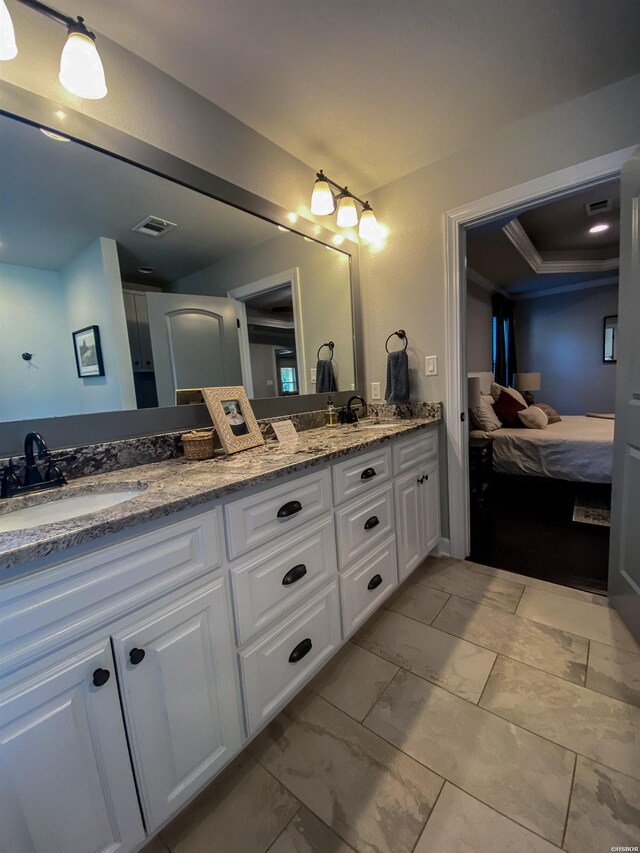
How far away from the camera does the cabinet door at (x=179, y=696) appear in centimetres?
77

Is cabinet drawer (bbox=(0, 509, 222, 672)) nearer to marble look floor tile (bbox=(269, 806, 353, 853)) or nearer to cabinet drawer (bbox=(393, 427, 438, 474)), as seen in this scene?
marble look floor tile (bbox=(269, 806, 353, 853))

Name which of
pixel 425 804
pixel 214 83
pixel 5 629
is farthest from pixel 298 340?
pixel 425 804

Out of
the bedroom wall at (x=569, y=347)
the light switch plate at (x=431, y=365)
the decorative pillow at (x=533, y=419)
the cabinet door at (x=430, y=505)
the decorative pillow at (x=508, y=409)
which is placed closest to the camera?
the cabinet door at (x=430, y=505)

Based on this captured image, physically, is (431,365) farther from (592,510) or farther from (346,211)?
(592,510)

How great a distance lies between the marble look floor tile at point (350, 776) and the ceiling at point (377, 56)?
2.42 m

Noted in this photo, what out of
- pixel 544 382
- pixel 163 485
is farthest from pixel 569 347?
pixel 163 485

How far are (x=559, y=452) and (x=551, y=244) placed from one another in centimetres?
286

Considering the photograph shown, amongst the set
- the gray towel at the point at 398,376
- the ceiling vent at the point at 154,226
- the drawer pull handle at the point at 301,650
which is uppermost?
the ceiling vent at the point at 154,226

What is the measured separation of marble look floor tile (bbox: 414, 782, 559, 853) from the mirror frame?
1454 mm

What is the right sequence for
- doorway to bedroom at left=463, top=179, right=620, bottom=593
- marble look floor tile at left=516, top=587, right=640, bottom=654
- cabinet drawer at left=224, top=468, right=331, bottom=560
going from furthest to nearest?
doorway to bedroom at left=463, top=179, right=620, bottom=593, marble look floor tile at left=516, top=587, right=640, bottom=654, cabinet drawer at left=224, top=468, right=331, bottom=560

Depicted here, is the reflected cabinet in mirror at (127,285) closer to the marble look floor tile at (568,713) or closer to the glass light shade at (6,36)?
the glass light shade at (6,36)

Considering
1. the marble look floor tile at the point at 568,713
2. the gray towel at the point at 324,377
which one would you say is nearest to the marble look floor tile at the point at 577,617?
the marble look floor tile at the point at 568,713

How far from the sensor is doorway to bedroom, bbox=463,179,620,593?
7.72 feet

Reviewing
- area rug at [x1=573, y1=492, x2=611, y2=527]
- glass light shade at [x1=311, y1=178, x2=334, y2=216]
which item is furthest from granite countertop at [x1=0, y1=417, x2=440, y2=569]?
area rug at [x1=573, y1=492, x2=611, y2=527]
